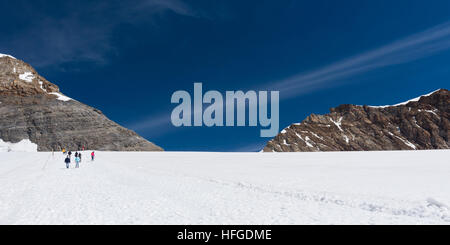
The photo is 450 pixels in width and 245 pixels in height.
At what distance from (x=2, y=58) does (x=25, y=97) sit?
45.8 m

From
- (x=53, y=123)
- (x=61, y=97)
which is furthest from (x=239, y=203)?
(x=61, y=97)

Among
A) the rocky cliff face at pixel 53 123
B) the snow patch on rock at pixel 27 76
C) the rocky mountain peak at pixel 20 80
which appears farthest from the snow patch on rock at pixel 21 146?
the snow patch on rock at pixel 27 76

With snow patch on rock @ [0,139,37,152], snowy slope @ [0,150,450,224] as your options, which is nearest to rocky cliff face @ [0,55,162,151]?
snow patch on rock @ [0,139,37,152]

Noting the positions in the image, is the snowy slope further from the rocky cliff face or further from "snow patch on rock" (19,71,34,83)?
"snow patch on rock" (19,71,34,83)

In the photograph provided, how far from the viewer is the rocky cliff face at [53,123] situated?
129 metres

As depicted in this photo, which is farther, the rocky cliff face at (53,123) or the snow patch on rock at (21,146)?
the rocky cliff face at (53,123)

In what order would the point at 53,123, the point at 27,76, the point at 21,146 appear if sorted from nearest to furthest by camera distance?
the point at 21,146, the point at 53,123, the point at 27,76

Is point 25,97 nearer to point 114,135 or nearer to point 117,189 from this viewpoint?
point 114,135

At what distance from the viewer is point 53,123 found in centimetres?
13662

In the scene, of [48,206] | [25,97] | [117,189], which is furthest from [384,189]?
[25,97]

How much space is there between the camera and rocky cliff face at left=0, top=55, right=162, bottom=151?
12925 cm

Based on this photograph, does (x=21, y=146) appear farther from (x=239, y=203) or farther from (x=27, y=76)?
(x=239, y=203)

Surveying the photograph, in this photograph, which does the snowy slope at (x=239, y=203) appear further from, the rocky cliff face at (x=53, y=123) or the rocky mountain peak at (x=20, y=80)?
the rocky mountain peak at (x=20, y=80)
